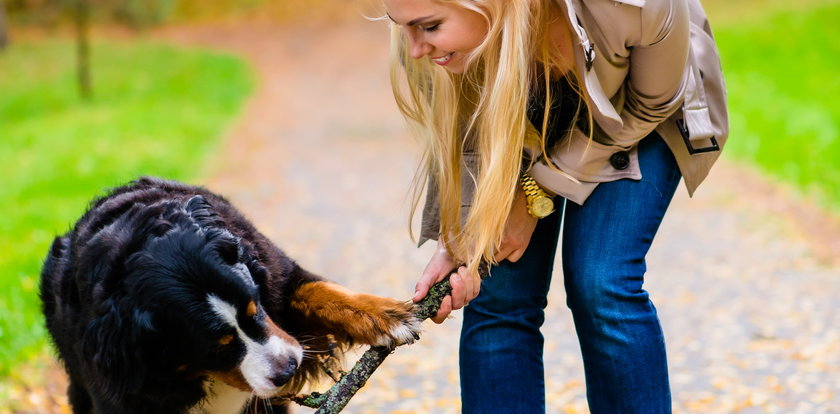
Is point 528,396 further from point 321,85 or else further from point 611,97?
point 321,85

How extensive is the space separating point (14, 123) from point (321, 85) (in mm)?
6656

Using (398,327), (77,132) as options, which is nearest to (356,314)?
(398,327)

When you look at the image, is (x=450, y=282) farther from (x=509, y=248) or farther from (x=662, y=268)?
(x=662, y=268)

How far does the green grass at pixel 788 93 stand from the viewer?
883 cm

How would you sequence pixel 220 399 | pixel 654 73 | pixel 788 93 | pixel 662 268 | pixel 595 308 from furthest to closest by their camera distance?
1. pixel 788 93
2. pixel 662 268
3. pixel 220 399
4. pixel 595 308
5. pixel 654 73

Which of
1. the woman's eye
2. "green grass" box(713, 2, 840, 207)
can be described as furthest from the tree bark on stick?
"green grass" box(713, 2, 840, 207)

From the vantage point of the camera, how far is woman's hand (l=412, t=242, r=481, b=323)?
2.50 metres

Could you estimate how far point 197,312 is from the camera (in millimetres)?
2436

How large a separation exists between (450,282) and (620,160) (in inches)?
22.8

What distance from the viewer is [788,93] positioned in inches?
497

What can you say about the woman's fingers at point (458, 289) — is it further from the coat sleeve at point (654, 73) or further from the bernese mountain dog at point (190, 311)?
the coat sleeve at point (654, 73)

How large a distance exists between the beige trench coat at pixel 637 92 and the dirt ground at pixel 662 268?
2.91 feet

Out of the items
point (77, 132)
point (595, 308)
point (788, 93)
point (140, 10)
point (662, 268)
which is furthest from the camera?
point (140, 10)

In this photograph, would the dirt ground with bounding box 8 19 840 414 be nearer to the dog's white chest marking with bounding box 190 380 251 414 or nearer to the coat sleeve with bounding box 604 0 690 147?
the dog's white chest marking with bounding box 190 380 251 414
